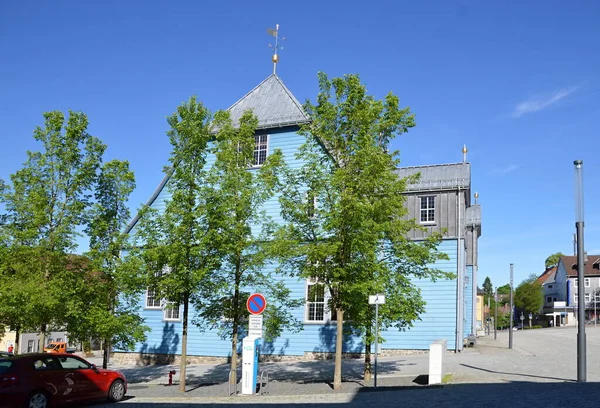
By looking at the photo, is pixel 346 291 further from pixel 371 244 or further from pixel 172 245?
pixel 172 245

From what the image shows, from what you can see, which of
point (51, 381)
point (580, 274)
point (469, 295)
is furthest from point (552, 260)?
point (51, 381)

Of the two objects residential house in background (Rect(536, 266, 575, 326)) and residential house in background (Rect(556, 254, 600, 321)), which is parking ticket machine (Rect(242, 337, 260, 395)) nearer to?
residential house in background (Rect(556, 254, 600, 321))

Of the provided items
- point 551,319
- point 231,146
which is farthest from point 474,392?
point 551,319

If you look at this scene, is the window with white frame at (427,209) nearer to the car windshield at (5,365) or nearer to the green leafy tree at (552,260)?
the car windshield at (5,365)

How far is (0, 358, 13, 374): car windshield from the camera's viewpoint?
505 inches

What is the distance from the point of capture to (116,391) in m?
15.9

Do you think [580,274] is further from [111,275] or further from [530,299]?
[530,299]

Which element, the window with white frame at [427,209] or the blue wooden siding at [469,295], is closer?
the window with white frame at [427,209]

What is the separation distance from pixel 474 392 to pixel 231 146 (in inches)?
404

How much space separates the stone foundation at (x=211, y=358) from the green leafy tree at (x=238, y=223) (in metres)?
7.78

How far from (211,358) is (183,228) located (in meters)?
12.4

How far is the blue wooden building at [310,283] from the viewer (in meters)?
27.0

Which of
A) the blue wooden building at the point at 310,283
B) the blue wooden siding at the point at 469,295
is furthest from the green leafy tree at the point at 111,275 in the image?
the blue wooden siding at the point at 469,295

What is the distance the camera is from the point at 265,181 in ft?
61.2
